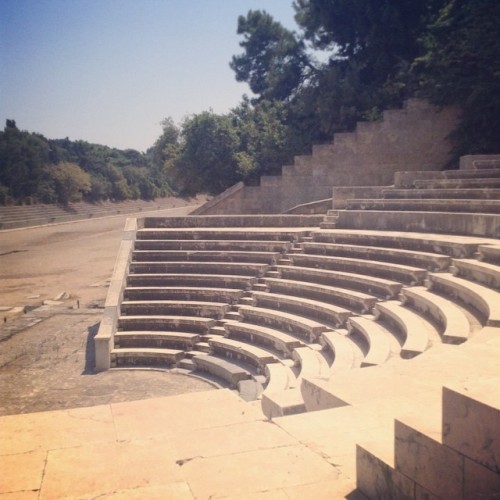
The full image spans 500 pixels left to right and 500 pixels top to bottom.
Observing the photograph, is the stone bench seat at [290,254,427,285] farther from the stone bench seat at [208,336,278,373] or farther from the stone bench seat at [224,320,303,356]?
the stone bench seat at [208,336,278,373]

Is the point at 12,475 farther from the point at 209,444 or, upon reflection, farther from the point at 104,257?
the point at 104,257

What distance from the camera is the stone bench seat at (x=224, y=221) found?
15.0 metres

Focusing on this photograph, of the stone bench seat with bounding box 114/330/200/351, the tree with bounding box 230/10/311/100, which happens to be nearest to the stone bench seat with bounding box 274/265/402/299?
the stone bench seat with bounding box 114/330/200/351

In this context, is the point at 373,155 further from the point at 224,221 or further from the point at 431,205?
the point at 431,205

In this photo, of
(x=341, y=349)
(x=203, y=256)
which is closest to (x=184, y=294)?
(x=203, y=256)

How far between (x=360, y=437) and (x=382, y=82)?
19591mm

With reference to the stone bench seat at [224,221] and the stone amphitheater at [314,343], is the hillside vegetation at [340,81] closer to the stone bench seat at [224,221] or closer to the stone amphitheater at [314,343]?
the stone amphitheater at [314,343]

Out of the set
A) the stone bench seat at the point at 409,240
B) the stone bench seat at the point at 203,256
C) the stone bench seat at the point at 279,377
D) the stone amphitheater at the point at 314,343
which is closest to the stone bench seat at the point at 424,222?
the stone amphitheater at the point at 314,343

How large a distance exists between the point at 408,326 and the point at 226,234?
759 centimetres

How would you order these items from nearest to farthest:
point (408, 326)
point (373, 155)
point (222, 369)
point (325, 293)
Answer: point (408, 326) → point (222, 369) → point (325, 293) → point (373, 155)

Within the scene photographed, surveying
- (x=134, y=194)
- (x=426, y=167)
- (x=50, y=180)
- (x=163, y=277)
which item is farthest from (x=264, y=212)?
(x=134, y=194)

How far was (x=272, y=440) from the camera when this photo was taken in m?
3.60

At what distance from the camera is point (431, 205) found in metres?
12.2

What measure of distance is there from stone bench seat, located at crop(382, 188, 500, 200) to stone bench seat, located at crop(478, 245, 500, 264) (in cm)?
325
